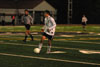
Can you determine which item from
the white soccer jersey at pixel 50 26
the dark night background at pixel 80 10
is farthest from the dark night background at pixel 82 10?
the white soccer jersey at pixel 50 26

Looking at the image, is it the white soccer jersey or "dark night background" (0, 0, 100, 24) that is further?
"dark night background" (0, 0, 100, 24)

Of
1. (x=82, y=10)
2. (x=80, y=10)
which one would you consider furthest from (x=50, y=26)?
(x=80, y=10)

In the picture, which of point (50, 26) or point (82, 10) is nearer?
point (50, 26)

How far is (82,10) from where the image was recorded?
252 feet

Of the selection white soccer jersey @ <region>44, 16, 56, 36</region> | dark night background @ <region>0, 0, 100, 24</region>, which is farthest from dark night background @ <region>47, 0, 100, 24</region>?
white soccer jersey @ <region>44, 16, 56, 36</region>

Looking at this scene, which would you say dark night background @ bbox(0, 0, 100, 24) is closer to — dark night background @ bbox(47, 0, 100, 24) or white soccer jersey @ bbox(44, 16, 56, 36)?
dark night background @ bbox(47, 0, 100, 24)

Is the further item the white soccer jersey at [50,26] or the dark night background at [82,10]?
the dark night background at [82,10]

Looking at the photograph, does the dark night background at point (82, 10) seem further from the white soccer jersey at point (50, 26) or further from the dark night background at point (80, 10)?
the white soccer jersey at point (50, 26)

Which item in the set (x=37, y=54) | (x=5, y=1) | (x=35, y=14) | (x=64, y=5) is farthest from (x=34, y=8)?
(x=37, y=54)

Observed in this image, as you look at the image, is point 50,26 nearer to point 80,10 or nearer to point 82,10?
point 82,10

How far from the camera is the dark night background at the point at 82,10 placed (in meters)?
75.9

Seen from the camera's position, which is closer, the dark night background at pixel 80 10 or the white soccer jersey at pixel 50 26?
the white soccer jersey at pixel 50 26

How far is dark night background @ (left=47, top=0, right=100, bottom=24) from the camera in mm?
75875

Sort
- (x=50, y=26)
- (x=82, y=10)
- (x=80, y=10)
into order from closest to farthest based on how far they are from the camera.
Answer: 1. (x=50, y=26)
2. (x=82, y=10)
3. (x=80, y=10)
